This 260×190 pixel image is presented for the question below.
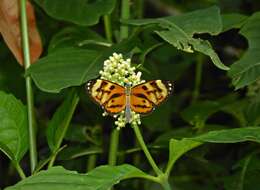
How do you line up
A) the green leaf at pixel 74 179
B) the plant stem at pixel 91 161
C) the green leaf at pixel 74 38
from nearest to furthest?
the green leaf at pixel 74 179 → the green leaf at pixel 74 38 → the plant stem at pixel 91 161

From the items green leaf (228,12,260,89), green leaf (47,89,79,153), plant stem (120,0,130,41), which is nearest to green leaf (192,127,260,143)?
green leaf (228,12,260,89)

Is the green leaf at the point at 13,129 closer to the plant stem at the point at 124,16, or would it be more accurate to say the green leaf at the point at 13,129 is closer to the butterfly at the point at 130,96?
the butterfly at the point at 130,96

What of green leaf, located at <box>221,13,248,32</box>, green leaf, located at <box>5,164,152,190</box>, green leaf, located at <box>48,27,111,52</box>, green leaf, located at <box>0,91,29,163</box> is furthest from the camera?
green leaf, located at <box>48,27,111,52</box>

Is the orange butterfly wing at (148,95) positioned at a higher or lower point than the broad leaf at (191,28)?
lower

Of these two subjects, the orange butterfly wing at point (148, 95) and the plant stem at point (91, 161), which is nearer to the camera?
the orange butterfly wing at point (148, 95)

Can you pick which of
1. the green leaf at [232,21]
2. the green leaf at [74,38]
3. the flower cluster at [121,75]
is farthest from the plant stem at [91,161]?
the flower cluster at [121,75]

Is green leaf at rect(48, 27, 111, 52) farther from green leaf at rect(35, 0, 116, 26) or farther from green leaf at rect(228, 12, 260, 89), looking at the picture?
green leaf at rect(228, 12, 260, 89)

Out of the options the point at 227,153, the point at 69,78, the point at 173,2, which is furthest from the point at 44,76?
the point at 173,2
